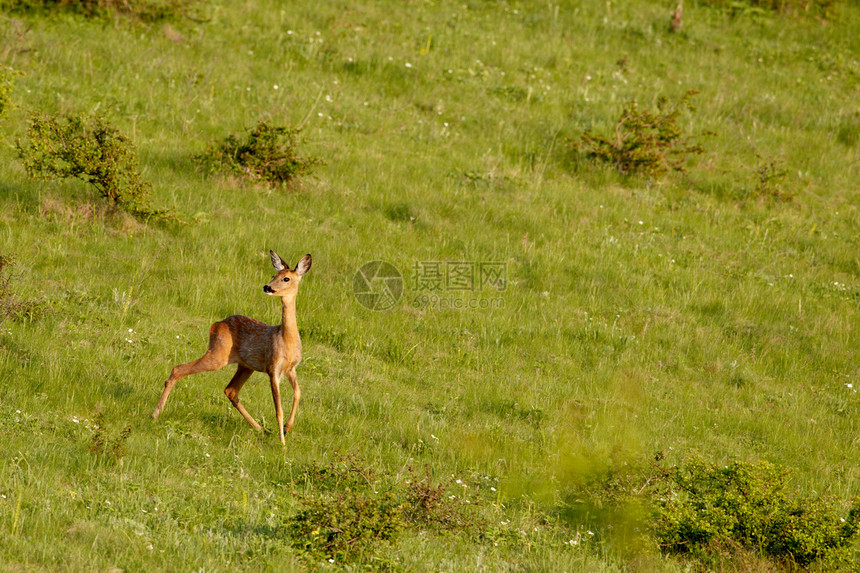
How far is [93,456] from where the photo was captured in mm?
8422

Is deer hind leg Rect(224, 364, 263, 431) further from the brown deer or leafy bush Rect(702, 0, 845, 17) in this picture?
leafy bush Rect(702, 0, 845, 17)

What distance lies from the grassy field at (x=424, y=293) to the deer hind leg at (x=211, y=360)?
0.31m

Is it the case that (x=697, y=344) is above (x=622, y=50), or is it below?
below

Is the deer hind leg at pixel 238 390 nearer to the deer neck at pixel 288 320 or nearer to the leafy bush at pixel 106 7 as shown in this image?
the deer neck at pixel 288 320

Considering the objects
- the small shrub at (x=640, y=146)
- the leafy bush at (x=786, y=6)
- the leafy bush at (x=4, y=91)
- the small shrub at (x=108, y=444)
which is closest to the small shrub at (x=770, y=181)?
the small shrub at (x=640, y=146)

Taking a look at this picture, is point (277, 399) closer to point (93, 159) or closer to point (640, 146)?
point (93, 159)

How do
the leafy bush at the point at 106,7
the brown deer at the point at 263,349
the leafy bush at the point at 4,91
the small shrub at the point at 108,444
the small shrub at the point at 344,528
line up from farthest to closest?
the leafy bush at the point at 106,7 < the leafy bush at the point at 4,91 < the brown deer at the point at 263,349 < the small shrub at the point at 108,444 < the small shrub at the point at 344,528

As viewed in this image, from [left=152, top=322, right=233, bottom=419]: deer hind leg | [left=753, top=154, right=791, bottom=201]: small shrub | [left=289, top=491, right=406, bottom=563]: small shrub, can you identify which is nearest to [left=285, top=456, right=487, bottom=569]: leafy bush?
[left=289, top=491, right=406, bottom=563]: small shrub

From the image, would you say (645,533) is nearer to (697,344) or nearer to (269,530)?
(269,530)

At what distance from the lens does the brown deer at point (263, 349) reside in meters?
9.22

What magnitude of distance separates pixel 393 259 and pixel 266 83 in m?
6.65

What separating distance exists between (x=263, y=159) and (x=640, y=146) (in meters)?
7.10

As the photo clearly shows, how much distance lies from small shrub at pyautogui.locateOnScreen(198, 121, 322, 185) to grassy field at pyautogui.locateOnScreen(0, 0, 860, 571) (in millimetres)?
250

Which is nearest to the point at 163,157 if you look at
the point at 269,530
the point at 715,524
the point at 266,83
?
the point at 266,83
